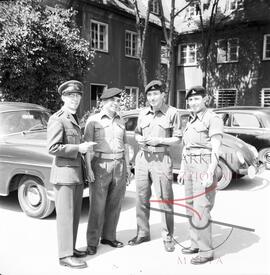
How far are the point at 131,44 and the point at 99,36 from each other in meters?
2.62

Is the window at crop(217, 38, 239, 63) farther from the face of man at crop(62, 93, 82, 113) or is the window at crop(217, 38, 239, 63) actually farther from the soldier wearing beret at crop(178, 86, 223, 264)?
the face of man at crop(62, 93, 82, 113)

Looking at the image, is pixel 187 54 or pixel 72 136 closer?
pixel 72 136

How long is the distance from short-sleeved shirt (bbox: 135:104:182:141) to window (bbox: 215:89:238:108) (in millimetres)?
16779

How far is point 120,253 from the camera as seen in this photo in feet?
12.7

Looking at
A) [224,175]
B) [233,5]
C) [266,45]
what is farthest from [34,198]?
[233,5]

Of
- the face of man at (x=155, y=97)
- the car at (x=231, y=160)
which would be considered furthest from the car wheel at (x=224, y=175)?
the face of man at (x=155, y=97)

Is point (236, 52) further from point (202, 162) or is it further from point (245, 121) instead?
point (202, 162)

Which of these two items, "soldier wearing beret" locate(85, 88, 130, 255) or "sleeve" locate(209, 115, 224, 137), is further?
"soldier wearing beret" locate(85, 88, 130, 255)

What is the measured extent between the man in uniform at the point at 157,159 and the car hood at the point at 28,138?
70.2 inches

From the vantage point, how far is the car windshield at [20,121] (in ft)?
19.0

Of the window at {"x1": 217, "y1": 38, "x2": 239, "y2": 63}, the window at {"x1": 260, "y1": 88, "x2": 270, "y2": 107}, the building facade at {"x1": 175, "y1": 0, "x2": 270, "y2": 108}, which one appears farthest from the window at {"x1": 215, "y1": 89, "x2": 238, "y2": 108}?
the window at {"x1": 217, "y1": 38, "x2": 239, "y2": 63}

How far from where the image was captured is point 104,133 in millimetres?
3910

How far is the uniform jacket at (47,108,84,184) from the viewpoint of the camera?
339 centimetres

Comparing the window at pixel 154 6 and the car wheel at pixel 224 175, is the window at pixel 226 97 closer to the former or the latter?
the window at pixel 154 6
